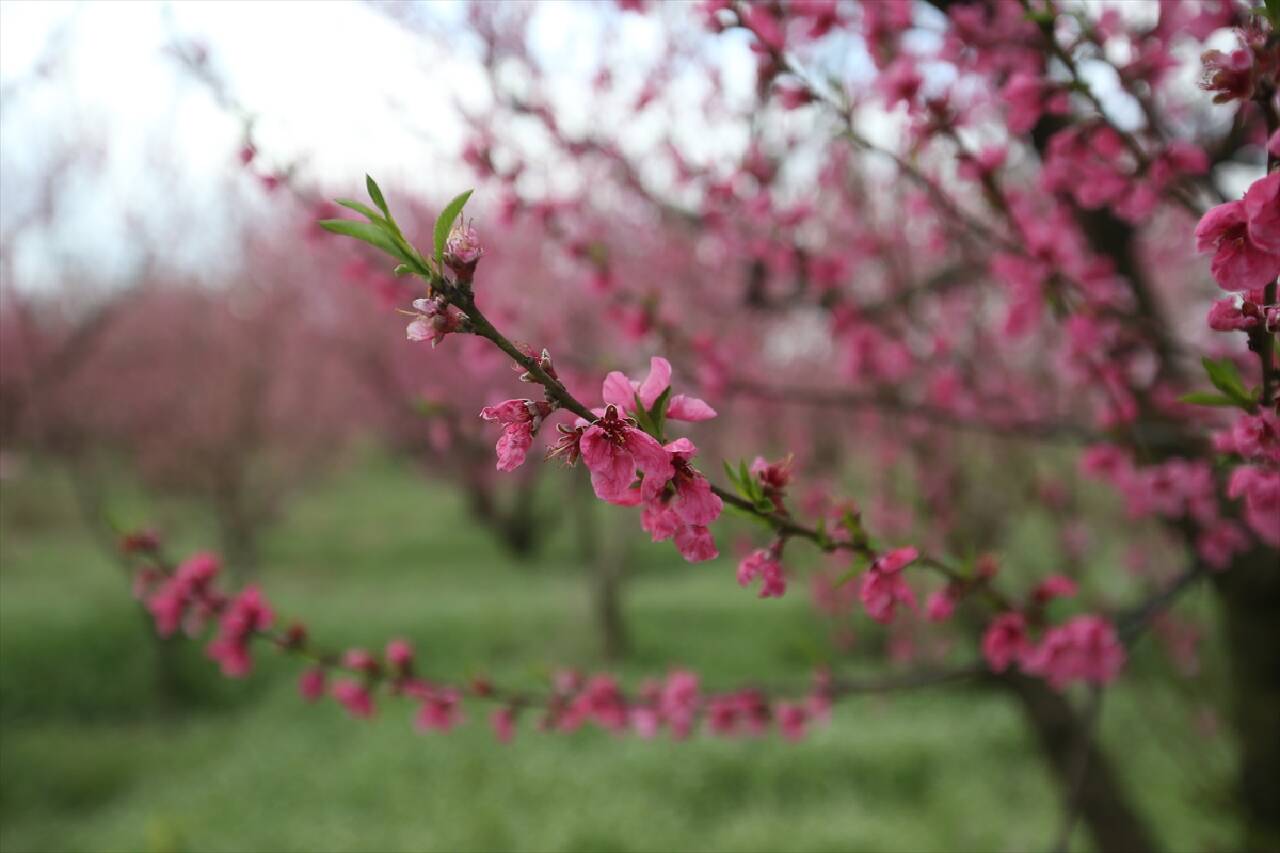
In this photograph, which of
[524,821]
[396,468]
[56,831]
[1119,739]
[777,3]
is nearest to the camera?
[777,3]

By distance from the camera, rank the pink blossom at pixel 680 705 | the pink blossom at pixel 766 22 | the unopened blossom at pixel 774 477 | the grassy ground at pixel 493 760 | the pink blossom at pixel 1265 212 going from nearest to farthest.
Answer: the pink blossom at pixel 1265 212, the unopened blossom at pixel 774 477, the pink blossom at pixel 766 22, the pink blossom at pixel 680 705, the grassy ground at pixel 493 760

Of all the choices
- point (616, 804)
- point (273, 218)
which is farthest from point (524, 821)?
point (273, 218)

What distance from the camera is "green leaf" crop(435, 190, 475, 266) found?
0.72 metres

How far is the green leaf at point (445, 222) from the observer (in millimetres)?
722

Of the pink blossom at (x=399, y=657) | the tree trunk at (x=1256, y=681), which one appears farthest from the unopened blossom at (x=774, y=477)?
the tree trunk at (x=1256, y=681)

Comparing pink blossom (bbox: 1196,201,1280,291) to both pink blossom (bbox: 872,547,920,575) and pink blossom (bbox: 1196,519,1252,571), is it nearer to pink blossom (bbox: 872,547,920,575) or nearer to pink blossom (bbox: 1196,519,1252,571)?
pink blossom (bbox: 872,547,920,575)

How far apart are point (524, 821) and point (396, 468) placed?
2036 cm

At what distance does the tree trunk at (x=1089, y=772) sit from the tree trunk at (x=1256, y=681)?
583 mm

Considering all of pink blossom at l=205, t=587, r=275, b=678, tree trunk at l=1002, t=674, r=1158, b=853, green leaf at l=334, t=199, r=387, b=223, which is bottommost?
tree trunk at l=1002, t=674, r=1158, b=853

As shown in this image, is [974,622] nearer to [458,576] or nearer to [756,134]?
[756,134]

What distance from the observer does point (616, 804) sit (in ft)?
16.5

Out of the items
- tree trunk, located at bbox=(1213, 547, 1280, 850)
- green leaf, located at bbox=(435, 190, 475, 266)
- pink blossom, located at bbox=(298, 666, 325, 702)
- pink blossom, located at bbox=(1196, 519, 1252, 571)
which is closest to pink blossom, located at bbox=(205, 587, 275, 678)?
pink blossom, located at bbox=(298, 666, 325, 702)

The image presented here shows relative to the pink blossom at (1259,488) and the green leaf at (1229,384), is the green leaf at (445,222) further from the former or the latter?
the pink blossom at (1259,488)

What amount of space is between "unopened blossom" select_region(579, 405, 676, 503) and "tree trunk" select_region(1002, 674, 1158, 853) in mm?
3534
